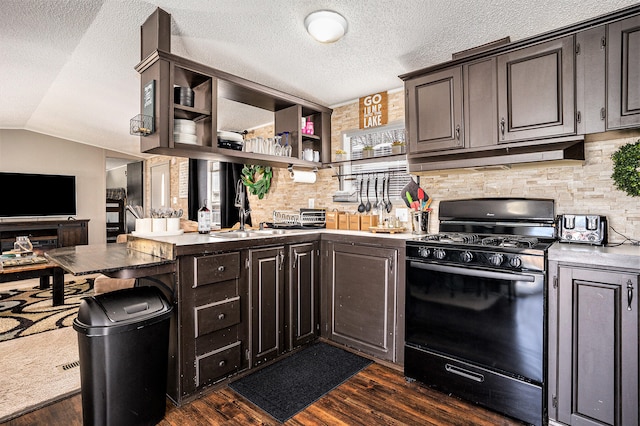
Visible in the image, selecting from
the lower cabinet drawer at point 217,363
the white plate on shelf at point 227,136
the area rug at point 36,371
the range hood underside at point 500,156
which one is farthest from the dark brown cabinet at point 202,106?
the area rug at point 36,371

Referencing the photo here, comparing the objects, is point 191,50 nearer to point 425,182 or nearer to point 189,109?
point 189,109

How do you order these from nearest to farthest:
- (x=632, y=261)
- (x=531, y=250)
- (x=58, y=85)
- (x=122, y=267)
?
(x=632, y=261)
(x=122, y=267)
(x=531, y=250)
(x=58, y=85)

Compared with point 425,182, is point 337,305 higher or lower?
lower

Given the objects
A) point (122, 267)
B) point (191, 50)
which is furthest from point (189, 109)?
point (122, 267)

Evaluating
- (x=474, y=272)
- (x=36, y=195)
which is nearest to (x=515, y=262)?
(x=474, y=272)

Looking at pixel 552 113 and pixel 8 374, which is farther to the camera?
pixel 8 374

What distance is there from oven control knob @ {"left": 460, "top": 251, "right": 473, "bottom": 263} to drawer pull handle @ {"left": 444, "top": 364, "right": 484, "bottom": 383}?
68 centimetres

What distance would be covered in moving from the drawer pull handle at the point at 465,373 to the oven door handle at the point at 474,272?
0.59m

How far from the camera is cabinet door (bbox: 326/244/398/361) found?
250 cm

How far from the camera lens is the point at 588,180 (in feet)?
7.37

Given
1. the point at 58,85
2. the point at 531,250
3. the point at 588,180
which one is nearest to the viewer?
the point at 531,250

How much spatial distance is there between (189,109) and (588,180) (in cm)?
279

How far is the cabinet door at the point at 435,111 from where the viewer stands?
247 centimetres

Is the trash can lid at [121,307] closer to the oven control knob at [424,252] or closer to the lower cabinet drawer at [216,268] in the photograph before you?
the lower cabinet drawer at [216,268]
